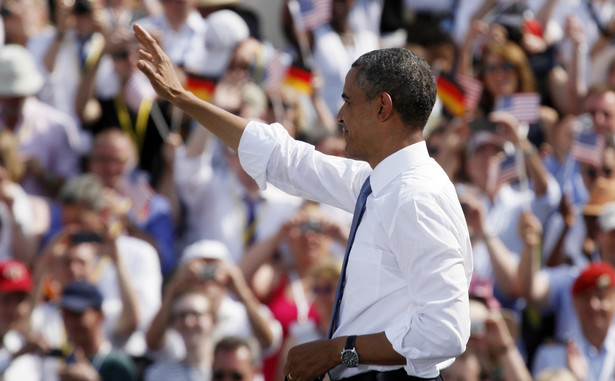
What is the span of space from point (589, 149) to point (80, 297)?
11.0 ft

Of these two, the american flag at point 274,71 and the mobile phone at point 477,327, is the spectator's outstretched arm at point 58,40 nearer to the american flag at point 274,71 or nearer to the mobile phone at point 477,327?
the american flag at point 274,71

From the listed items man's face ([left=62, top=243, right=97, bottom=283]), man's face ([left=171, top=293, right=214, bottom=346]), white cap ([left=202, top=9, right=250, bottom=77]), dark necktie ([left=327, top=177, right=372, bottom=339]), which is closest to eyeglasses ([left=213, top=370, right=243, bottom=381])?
man's face ([left=171, top=293, right=214, bottom=346])

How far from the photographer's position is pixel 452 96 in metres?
7.57

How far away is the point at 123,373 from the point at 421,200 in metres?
3.05

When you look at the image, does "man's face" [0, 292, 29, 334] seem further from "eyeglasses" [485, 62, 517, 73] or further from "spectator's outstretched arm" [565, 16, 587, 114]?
"spectator's outstretched arm" [565, 16, 587, 114]

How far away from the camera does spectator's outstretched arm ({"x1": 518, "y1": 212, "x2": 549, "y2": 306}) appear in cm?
612

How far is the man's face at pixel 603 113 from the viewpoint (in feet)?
24.6

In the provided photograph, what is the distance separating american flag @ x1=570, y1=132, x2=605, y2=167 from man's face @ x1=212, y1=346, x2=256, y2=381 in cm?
281

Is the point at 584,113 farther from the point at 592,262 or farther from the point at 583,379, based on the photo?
the point at 583,379

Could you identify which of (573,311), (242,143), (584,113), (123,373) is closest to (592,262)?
(573,311)

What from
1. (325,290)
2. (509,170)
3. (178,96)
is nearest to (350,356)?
(178,96)

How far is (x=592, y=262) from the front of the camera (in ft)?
21.7

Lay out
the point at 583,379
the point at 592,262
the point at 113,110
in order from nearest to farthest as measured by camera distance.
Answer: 1. the point at 583,379
2. the point at 592,262
3. the point at 113,110

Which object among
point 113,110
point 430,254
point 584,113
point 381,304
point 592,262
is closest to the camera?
point 430,254
